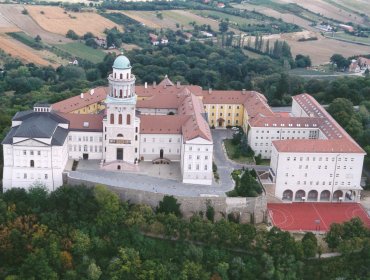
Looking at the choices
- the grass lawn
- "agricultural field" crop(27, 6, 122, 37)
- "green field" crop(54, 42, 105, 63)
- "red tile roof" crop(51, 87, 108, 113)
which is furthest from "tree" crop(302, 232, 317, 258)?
"agricultural field" crop(27, 6, 122, 37)

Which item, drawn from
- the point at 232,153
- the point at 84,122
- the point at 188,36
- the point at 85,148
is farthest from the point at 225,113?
the point at 188,36

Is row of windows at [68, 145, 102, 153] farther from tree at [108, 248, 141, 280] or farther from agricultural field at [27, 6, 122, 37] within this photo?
agricultural field at [27, 6, 122, 37]

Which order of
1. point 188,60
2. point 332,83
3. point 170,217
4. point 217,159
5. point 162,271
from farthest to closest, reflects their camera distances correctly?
point 188,60 → point 332,83 → point 217,159 → point 170,217 → point 162,271

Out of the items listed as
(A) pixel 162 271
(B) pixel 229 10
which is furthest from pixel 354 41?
(A) pixel 162 271

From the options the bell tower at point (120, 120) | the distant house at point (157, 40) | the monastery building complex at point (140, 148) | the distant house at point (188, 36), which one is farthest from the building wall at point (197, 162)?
the distant house at point (188, 36)

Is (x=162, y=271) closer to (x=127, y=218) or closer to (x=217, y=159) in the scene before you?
(x=127, y=218)

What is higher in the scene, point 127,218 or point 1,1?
point 1,1

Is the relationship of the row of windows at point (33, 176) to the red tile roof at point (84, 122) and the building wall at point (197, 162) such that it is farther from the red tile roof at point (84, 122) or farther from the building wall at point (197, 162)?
the building wall at point (197, 162)
